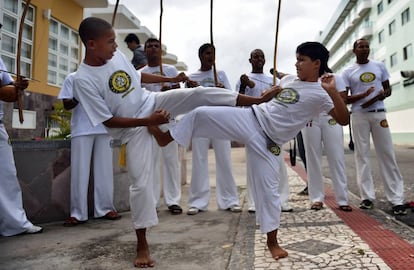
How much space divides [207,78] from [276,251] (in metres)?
2.40

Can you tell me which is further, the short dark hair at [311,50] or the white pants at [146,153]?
the short dark hair at [311,50]

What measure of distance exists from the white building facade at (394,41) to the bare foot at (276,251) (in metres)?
19.5

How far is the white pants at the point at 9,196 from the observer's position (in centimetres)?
312

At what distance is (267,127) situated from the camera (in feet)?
8.39

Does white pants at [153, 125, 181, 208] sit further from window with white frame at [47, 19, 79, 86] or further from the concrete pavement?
window with white frame at [47, 19, 79, 86]

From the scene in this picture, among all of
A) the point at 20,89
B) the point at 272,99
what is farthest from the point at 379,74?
the point at 20,89

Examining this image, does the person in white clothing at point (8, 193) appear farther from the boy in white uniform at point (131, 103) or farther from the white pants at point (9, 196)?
the boy in white uniform at point (131, 103)

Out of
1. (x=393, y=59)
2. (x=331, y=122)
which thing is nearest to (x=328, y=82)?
(x=331, y=122)

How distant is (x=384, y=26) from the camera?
2741 centimetres

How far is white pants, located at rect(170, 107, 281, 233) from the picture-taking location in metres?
2.45

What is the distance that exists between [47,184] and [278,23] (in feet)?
8.83

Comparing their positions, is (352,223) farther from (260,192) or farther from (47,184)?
(47,184)

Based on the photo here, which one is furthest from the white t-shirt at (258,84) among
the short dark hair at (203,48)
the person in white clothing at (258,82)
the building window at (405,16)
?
the building window at (405,16)

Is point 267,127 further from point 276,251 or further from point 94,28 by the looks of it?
point 94,28
